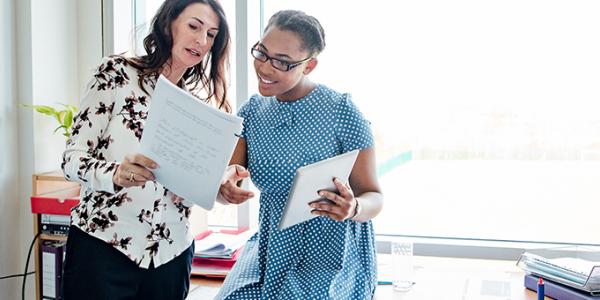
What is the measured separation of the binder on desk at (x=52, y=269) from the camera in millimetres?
2152

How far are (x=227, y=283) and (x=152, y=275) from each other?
0.74 feet


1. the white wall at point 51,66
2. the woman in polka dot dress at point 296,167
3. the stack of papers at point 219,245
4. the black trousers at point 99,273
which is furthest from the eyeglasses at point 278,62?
the white wall at point 51,66

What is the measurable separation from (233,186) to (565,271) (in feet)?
3.37

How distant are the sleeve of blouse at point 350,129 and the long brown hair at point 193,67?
0.35 meters

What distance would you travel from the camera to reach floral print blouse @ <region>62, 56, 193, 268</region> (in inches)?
58.6

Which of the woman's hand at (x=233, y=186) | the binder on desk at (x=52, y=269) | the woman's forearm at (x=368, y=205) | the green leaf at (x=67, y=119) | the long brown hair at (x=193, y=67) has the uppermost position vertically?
the long brown hair at (x=193, y=67)

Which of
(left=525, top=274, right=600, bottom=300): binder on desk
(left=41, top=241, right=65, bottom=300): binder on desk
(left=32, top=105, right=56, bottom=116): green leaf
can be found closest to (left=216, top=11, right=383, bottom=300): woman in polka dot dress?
(left=525, top=274, right=600, bottom=300): binder on desk

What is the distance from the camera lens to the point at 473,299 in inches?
72.6

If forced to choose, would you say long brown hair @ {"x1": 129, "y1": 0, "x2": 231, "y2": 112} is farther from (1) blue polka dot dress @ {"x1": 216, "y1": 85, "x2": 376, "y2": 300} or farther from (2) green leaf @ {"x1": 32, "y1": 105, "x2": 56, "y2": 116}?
(2) green leaf @ {"x1": 32, "y1": 105, "x2": 56, "y2": 116}

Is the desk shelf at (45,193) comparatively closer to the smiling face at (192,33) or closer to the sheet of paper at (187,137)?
the smiling face at (192,33)

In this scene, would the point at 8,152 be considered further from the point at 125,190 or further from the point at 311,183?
the point at 311,183

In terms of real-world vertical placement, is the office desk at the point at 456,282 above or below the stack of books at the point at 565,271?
below

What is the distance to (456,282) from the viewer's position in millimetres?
2025

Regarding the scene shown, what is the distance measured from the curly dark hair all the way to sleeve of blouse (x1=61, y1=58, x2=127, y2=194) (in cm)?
Result: 43
